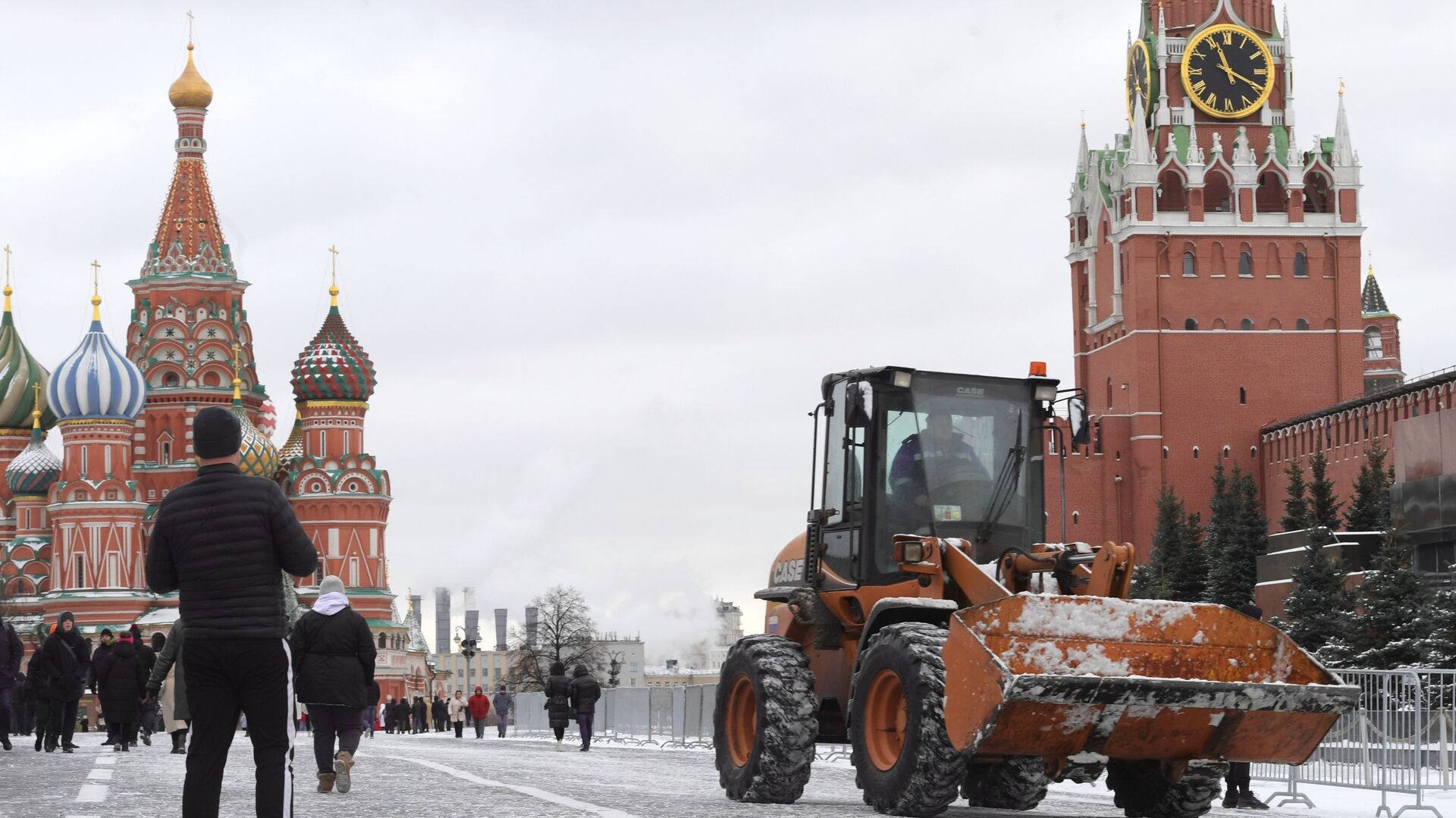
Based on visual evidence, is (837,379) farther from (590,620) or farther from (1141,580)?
(590,620)

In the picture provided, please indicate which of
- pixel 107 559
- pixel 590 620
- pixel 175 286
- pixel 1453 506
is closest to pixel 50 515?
pixel 107 559

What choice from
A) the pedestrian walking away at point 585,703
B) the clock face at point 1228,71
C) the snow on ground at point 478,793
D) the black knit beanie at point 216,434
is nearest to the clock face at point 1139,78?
the clock face at point 1228,71

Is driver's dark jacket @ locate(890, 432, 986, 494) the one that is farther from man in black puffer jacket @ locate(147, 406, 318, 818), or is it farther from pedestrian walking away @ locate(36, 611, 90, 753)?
pedestrian walking away @ locate(36, 611, 90, 753)

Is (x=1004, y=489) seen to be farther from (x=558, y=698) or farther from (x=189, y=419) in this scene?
(x=189, y=419)

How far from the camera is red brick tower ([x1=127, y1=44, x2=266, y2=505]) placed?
9294 centimetres

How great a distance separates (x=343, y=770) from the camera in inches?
545

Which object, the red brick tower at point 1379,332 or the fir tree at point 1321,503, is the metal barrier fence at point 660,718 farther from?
the red brick tower at point 1379,332

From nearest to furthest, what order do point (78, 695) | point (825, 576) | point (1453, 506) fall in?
point (825, 576)
point (78, 695)
point (1453, 506)

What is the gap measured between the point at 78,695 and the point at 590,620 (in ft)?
253

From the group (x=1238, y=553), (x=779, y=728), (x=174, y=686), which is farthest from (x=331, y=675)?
(x=1238, y=553)

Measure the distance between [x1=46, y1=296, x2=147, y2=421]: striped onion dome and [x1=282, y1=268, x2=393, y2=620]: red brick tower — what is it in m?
7.21

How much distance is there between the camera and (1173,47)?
99.3m

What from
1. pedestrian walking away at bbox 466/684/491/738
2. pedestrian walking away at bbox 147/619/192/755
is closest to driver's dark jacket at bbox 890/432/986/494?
pedestrian walking away at bbox 147/619/192/755

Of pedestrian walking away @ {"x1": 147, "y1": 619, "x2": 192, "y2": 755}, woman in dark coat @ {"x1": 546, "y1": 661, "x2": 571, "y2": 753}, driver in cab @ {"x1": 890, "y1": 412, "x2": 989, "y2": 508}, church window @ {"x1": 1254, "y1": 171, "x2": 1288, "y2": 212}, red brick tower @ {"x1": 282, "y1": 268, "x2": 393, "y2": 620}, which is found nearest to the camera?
driver in cab @ {"x1": 890, "y1": 412, "x2": 989, "y2": 508}
